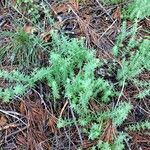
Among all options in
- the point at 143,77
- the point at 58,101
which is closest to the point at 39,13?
the point at 58,101

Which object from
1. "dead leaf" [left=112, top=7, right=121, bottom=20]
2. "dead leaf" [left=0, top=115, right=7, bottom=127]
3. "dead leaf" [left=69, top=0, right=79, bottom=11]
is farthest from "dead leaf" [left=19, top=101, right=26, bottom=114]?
"dead leaf" [left=112, top=7, right=121, bottom=20]

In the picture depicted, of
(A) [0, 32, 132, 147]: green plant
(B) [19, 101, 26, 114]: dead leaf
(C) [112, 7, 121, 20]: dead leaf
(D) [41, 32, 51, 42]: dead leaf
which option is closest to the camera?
(A) [0, 32, 132, 147]: green plant

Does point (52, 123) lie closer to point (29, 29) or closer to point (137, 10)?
point (29, 29)

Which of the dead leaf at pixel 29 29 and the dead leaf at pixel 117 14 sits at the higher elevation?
the dead leaf at pixel 117 14

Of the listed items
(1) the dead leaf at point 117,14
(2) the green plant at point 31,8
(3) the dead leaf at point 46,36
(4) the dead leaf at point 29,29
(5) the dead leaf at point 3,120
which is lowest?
(5) the dead leaf at point 3,120

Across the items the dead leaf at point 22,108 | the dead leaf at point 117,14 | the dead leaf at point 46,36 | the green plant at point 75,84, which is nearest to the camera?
the green plant at point 75,84

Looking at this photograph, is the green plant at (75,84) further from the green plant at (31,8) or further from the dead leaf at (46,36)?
the green plant at (31,8)

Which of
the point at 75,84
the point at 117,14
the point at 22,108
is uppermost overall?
the point at 117,14

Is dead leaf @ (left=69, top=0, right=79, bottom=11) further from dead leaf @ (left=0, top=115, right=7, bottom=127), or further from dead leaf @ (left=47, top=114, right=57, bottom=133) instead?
dead leaf @ (left=0, top=115, right=7, bottom=127)

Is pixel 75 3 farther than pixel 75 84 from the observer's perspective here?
Yes

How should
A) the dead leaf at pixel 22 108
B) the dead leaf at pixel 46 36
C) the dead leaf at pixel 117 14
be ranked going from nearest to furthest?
the dead leaf at pixel 22 108 → the dead leaf at pixel 46 36 → the dead leaf at pixel 117 14

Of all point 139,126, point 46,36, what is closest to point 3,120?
point 46,36

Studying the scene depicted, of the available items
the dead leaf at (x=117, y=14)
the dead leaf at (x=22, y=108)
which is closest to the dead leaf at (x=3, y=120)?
the dead leaf at (x=22, y=108)
